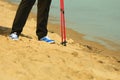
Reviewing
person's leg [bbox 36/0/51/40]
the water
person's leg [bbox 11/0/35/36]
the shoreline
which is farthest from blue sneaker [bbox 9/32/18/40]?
the water

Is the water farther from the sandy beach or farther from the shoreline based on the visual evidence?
the sandy beach

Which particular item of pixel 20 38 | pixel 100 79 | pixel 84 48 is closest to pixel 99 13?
pixel 84 48

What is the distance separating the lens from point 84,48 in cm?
966

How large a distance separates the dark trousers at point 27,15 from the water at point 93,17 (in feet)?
13.9

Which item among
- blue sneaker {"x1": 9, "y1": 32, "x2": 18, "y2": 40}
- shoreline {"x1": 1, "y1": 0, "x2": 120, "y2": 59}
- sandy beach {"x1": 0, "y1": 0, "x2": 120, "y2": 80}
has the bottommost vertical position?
shoreline {"x1": 1, "y1": 0, "x2": 120, "y2": 59}

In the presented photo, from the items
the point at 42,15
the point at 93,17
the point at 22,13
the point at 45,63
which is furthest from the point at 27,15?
the point at 93,17

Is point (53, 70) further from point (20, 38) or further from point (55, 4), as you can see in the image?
point (55, 4)

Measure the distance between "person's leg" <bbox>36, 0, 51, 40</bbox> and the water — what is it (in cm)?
420

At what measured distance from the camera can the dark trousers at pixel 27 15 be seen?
7336 mm

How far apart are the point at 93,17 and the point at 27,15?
7358mm

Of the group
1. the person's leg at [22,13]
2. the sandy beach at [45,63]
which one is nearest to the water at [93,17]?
the sandy beach at [45,63]

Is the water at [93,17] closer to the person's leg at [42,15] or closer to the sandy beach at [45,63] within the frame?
the person's leg at [42,15]

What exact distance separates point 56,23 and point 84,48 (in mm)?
4149

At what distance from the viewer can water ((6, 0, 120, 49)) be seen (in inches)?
492
